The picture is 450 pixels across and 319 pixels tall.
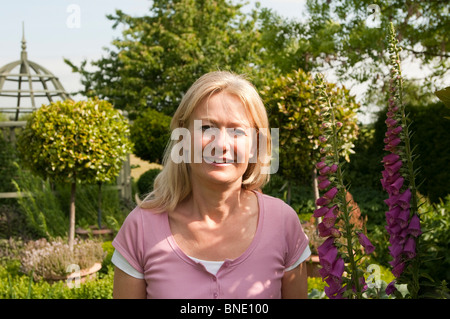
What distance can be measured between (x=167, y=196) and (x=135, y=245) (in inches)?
8.7

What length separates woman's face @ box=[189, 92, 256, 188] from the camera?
5.00 feet

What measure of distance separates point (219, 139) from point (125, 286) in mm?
594

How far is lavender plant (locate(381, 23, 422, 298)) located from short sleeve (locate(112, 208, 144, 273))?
82 cm

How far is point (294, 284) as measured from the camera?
1.63m

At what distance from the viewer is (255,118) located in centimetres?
165

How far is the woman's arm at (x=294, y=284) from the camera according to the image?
1.63 metres

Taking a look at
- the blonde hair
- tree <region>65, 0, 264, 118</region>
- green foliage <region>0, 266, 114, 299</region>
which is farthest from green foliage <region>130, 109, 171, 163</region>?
the blonde hair

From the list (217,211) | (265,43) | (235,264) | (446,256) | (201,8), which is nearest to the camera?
(235,264)

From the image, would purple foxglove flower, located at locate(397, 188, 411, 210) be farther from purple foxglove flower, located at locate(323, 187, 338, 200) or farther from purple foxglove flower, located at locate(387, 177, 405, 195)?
purple foxglove flower, located at locate(323, 187, 338, 200)

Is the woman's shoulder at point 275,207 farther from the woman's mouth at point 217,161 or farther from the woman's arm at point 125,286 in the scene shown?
the woman's arm at point 125,286

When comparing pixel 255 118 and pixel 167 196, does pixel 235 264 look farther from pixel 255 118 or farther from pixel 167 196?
pixel 255 118

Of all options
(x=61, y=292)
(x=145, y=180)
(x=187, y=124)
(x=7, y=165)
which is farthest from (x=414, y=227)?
(x=145, y=180)

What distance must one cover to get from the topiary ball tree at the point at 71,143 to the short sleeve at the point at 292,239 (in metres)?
4.95
